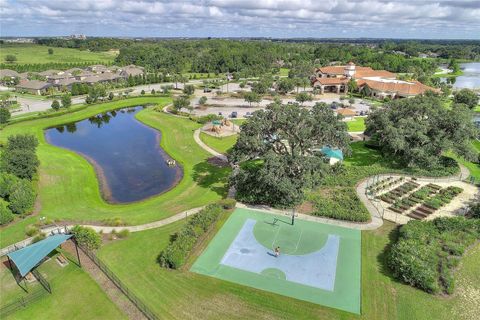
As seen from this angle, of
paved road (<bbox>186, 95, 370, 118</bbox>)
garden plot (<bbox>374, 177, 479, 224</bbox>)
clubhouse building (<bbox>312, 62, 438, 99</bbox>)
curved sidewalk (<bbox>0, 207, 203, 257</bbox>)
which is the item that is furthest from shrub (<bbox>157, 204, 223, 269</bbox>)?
clubhouse building (<bbox>312, 62, 438, 99</bbox>)

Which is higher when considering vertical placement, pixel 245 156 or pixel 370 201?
pixel 245 156

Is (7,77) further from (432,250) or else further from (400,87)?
(432,250)

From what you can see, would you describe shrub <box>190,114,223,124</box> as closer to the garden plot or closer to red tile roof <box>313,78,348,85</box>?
the garden plot

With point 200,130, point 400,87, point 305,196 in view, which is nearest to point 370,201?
point 305,196

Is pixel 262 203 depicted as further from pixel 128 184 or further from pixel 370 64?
pixel 370 64

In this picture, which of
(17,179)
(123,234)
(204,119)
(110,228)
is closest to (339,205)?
(123,234)

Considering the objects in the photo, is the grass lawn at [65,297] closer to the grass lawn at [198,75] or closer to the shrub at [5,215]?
the shrub at [5,215]

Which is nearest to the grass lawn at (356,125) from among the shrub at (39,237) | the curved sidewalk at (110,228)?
the curved sidewalk at (110,228)
